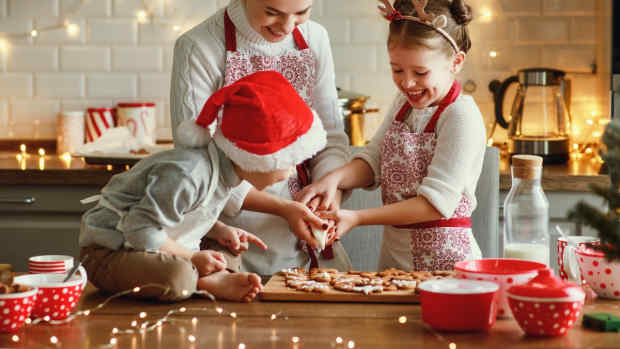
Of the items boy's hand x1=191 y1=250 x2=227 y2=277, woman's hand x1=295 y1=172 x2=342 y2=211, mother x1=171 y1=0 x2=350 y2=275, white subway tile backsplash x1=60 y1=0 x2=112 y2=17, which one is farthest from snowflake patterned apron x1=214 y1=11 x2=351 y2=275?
white subway tile backsplash x1=60 y1=0 x2=112 y2=17

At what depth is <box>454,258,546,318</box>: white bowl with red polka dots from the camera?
1263mm

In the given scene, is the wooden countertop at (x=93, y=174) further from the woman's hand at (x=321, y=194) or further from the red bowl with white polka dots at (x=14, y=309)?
the red bowl with white polka dots at (x=14, y=309)

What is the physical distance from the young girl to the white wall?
4.25ft

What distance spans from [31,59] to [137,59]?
1.43 ft

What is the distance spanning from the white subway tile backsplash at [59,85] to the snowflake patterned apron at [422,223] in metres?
1.78

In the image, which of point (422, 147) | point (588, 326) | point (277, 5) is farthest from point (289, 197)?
point (588, 326)

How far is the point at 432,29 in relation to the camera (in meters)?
1.79

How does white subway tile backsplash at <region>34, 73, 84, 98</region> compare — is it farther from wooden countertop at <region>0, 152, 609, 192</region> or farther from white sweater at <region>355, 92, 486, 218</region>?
white sweater at <region>355, 92, 486, 218</region>

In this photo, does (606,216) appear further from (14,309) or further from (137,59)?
(137,59)

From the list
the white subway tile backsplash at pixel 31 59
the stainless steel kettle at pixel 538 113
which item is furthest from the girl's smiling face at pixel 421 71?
the white subway tile backsplash at pixel 31 59

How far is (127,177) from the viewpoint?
148 centimetres

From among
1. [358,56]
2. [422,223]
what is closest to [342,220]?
[422,223]

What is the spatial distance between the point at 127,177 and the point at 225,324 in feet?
1.27

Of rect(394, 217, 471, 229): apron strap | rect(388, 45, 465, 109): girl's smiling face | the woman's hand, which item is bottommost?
rect(394, 217, 471, 229): apron strap
